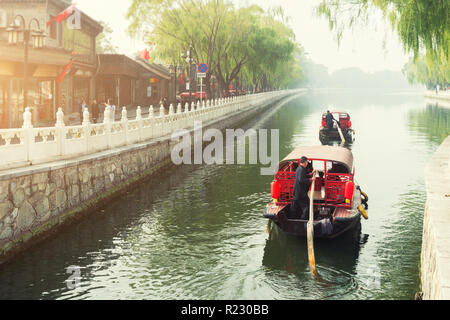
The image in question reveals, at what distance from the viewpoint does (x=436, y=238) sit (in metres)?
8.36

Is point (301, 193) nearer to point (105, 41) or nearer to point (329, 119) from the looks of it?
point (329, 119)

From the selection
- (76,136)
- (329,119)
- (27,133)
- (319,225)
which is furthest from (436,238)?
(329,119)

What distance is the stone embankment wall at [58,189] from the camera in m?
11.5

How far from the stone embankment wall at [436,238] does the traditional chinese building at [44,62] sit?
55.4ft

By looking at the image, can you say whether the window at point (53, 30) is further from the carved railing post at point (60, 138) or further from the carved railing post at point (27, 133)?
the carved railing post at point (27, 133)

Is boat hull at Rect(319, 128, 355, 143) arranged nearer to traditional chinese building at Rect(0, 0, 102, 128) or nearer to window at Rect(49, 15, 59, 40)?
traditional chinese building at Rect(0, 0, 102, 128)

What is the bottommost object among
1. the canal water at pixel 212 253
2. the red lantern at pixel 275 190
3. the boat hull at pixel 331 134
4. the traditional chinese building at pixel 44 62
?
the canal water at pixel 212 253

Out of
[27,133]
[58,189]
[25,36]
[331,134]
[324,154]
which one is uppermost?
[25,36]

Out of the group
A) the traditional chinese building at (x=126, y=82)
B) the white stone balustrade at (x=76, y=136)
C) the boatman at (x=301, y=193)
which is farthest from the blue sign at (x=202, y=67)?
the boatman at (x=301, y=193)

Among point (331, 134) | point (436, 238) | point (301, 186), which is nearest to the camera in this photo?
point (436, 238)

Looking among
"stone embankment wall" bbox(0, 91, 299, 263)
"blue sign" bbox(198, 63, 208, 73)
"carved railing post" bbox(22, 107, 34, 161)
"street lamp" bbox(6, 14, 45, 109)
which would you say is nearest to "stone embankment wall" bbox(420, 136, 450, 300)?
"stone embankment wall" bbox(0, 91, 299, 263)

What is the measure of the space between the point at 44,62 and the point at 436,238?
24.3 meters

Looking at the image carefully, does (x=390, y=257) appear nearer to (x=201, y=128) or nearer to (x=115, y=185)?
(x=115, y=185)
